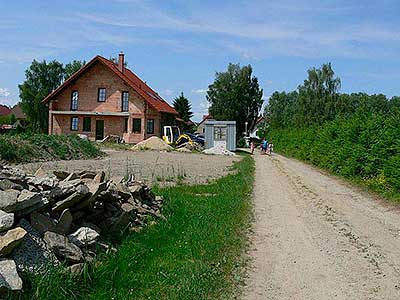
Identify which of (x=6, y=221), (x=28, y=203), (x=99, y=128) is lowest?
(x=6, y=221)

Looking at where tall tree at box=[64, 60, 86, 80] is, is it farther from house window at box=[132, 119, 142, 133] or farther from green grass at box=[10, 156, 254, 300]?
green grass at box=[10, 156, 254, 300]

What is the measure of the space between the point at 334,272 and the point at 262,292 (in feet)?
4.75

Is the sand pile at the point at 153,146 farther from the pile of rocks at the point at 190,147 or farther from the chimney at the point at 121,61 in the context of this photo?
the chimney at the point at 121,61

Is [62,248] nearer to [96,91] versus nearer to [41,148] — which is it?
[41,148]

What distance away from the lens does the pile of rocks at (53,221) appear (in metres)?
6.12

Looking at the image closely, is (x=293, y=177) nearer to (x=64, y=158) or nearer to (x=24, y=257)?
(x=64, y=158)

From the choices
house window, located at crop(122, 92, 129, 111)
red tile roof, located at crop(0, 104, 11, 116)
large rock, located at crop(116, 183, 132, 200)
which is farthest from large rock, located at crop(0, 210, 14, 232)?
Result: red tile roof, located at crop(0, 104, 11, 116)

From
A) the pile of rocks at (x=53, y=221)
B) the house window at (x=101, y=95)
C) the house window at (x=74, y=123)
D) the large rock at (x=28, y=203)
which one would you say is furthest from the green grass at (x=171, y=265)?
the house window at (x=74, y=123)

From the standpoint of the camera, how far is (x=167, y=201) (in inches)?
501

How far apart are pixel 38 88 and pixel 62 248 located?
269ft

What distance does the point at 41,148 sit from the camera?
2892 cm

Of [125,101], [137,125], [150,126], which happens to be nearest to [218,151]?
[150,126]

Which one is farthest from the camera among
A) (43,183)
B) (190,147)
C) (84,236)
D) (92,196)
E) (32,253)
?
(190,147)

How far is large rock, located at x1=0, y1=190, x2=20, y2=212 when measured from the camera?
6.62 meters
